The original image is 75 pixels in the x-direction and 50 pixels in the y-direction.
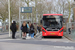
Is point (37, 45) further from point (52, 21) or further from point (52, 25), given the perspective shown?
point (52, 21)

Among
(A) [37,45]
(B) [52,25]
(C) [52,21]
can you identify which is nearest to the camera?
(A) [37,45]

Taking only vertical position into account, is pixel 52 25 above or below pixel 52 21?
below

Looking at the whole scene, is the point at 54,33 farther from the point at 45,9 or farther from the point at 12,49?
the point at 45,9

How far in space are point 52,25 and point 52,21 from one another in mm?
487

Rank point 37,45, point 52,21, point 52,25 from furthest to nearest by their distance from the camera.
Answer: point 52,21
point 52,25
point 37,45

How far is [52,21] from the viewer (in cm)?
1711

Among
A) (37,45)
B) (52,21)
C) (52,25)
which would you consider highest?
(52,21)

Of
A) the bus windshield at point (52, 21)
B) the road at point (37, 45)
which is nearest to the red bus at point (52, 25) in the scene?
the bus windshield at point (52, 21)

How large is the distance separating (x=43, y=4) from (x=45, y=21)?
939 inches

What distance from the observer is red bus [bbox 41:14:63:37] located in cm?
1666

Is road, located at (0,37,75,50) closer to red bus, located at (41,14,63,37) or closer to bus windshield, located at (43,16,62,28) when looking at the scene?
red bus, located at (41,14,63,37)

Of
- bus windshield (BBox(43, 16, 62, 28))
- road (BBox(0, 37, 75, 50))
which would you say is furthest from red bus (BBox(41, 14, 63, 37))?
road (BBox(0, 37, 75, 50))

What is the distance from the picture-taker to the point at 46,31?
16.7 metres

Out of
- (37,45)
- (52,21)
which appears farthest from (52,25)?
(37,45)
